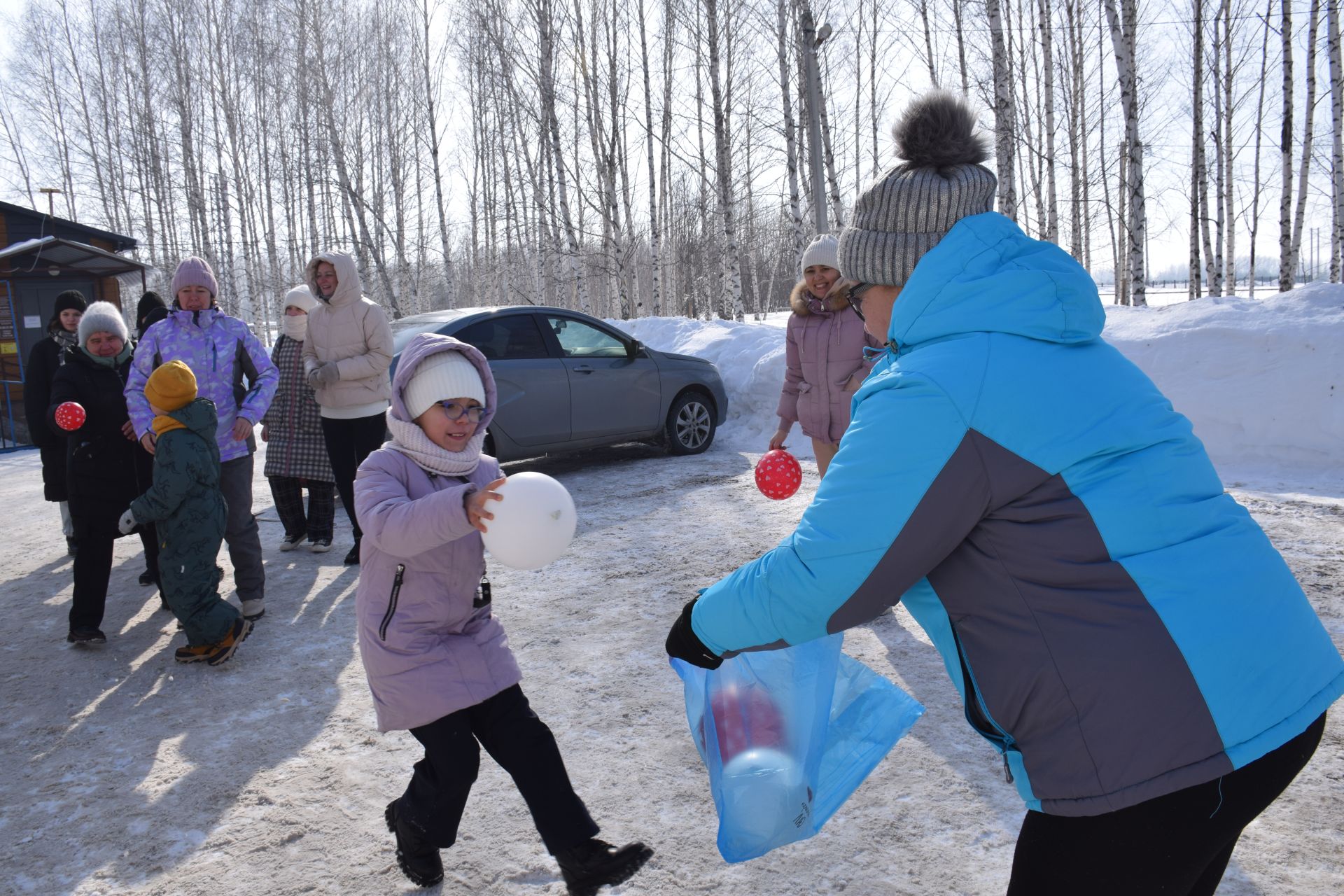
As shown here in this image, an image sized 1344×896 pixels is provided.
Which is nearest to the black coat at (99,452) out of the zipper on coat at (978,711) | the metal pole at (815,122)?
the zipper on coat at (978,711)

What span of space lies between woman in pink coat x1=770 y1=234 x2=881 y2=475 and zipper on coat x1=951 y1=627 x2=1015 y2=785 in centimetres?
314

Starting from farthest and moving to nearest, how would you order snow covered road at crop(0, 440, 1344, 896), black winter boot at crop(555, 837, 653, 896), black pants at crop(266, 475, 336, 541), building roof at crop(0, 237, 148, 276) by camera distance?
building roof at crop(0, 237, 148, 276), black pants at crop(266, 475, 336, 541), snow covered road at crop(0, 440, 1344, 896), black winter boot at crop(555, 837, 653, 896)

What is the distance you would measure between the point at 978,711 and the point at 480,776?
2.30 metres

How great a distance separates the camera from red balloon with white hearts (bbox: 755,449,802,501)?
3719 mm

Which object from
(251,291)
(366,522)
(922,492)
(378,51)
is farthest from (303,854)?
(251,291)

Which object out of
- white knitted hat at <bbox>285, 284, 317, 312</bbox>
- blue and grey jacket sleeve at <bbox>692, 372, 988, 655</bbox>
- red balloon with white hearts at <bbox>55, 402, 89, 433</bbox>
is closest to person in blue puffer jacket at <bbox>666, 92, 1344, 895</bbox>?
blue and grey jacket sleeve at <bbox>692, 372, 988, 655</bbox>

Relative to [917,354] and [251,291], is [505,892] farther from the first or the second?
[251,291]

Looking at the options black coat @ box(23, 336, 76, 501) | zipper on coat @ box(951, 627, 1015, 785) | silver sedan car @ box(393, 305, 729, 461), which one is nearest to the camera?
zipper on coat @ box(951, 627, 1015, 785)

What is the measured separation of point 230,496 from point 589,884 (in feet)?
11.8

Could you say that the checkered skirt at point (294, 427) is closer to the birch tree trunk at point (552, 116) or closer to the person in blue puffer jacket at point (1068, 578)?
the person in blue puffer jacket at point (1068, 578)

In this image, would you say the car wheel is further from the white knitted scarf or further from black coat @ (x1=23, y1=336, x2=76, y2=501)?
the white knitted scarf

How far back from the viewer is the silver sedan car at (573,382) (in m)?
8.16

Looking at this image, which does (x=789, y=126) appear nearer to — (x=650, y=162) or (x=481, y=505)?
(x=650, y=162)

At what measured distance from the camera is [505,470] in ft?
31.6
